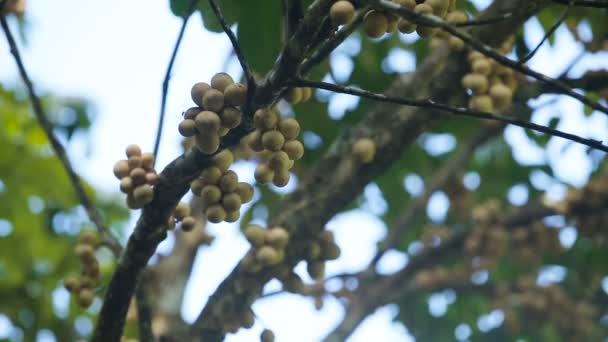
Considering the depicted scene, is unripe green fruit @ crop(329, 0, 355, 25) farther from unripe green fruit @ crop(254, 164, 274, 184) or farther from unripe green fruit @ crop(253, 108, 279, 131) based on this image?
unripe green fruit @ crop(254, 164, 274, 184)

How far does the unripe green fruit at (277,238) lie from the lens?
236 centimetres

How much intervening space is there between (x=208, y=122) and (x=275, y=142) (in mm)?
152

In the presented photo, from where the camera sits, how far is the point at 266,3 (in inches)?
93.7

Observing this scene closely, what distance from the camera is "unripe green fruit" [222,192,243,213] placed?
1.73 metres

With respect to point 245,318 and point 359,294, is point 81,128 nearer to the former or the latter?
point 359,294

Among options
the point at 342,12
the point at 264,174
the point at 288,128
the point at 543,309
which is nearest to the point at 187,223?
the point at 264,174

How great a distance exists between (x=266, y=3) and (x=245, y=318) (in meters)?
0.93

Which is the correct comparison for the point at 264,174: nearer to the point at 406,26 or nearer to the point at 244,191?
the point at 244,191

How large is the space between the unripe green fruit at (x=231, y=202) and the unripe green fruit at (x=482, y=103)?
0.98 m

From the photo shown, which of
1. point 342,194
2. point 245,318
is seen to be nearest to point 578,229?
point 342,194

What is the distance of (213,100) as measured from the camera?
1.57 metres

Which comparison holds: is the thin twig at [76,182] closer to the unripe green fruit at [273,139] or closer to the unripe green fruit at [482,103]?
the unripe green fruit at [273,139]

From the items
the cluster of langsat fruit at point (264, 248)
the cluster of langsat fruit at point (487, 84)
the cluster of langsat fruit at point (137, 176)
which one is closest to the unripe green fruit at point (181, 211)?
the cluster of langsat fruit at point (137, 176)

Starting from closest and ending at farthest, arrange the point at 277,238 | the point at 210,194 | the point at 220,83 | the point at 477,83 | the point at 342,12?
the point at 342,12
the point at 220,83
the point at 210,194
the point at 277,238
the point at 477,83
